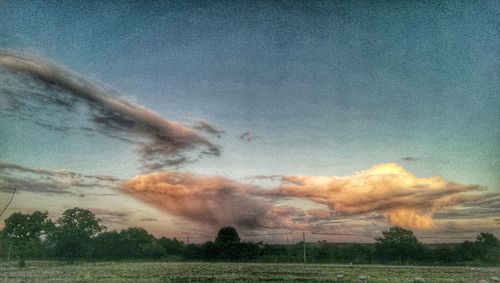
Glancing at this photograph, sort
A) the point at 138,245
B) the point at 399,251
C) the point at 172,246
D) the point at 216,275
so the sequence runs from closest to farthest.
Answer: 1. the point at 216,275
2. the point at 399,251
3. the point at 138,245
4. the point at 172,246

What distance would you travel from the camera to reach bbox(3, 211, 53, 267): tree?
5591 centimetres

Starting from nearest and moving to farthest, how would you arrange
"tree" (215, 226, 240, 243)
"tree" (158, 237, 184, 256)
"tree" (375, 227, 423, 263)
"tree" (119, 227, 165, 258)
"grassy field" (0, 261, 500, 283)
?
"grassy field" (0, 261, 500, 283), "tree" (375, 227, 423, 263), "tree" (119, 227, 165, 258), "tree" (215, 226, 240, 243), "tree" (158, 237, 184, 256)

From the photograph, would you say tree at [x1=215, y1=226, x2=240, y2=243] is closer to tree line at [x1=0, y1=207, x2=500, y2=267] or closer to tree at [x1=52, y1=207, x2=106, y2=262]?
tree line at [x1=0, y1=207, x2=500, y2=267]

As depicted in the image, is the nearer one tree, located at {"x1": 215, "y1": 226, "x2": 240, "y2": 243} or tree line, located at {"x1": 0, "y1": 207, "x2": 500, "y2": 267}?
tree line, located at {"x1": 0, "y1": 207, "x2": 500, "y2": 267}

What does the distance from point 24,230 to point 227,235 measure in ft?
105

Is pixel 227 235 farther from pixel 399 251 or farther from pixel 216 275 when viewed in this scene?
pixel 216 275

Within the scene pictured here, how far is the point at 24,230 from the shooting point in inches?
2320

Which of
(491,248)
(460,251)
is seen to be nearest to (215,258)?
(460,251)

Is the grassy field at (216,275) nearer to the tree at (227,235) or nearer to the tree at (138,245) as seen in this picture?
the tree at (138,245)

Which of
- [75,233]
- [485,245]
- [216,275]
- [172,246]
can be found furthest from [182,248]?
[485,245]

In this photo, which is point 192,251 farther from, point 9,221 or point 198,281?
point 198,281

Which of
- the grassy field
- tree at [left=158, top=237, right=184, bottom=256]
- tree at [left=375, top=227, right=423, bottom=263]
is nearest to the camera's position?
the grassy field

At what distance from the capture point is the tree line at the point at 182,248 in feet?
173

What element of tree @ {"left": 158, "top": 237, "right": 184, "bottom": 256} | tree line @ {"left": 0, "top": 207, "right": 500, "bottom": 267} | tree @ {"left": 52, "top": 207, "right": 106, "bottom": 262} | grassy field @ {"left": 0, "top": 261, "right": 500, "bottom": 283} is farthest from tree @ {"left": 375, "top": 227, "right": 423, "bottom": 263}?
tree @ {"left": 52, "top": 207, "right": 106, "bottom": 262}
